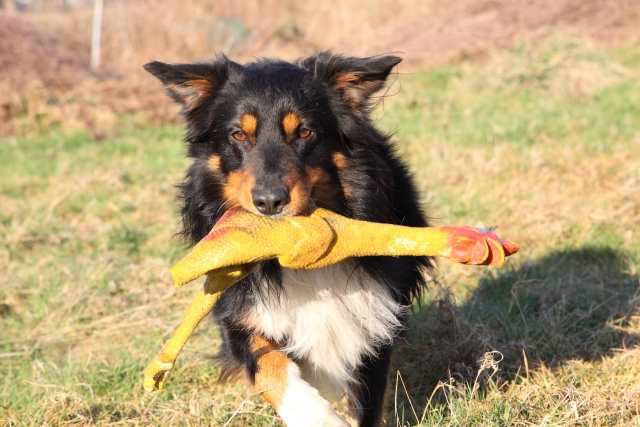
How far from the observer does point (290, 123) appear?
3213 millimetres

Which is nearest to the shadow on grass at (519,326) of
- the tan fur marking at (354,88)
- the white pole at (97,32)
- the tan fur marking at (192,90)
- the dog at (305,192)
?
the dog at (305,192)

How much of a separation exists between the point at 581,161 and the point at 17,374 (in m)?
5.22

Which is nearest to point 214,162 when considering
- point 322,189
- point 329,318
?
point 322,189

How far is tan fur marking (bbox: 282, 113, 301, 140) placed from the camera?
10.5ft

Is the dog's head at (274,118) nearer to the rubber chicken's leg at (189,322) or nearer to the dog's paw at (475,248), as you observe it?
the rubber chicken's leg at (189,322)

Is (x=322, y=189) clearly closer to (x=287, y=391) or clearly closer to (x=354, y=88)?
(x=354, y=88)

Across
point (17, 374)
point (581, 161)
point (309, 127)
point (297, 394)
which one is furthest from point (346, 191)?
point (581, 161)

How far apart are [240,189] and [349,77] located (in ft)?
2.60

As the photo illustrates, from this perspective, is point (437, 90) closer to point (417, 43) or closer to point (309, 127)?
point (417, 43)

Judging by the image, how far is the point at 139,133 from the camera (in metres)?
10.3

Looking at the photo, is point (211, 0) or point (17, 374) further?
point (211, 0)

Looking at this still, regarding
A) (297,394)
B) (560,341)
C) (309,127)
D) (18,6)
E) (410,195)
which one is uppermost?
(309,127)

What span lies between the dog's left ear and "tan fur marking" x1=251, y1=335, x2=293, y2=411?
3.95 feet

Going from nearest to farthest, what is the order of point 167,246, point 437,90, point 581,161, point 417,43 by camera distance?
point 167,246
point 581,161
point 437,90
point 417,43
